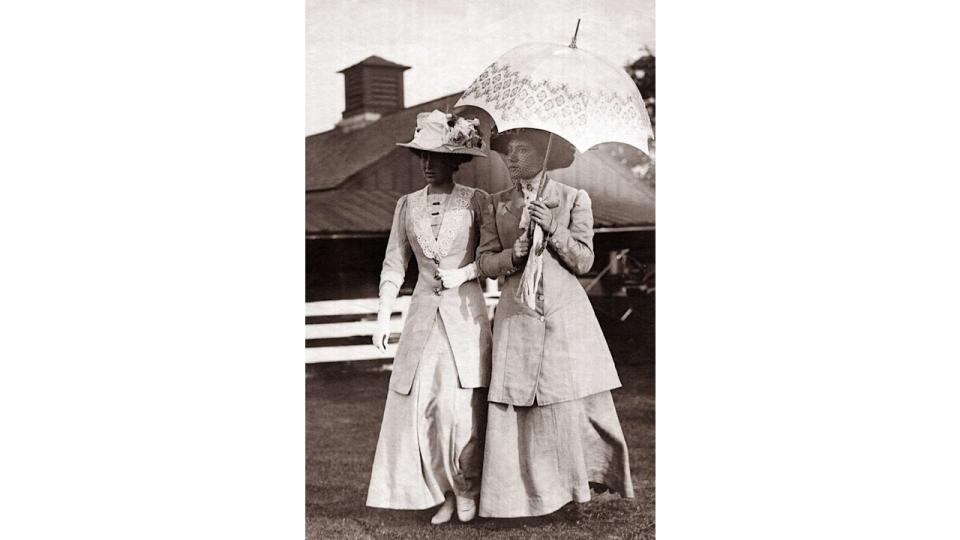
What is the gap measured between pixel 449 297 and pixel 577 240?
0.63 m

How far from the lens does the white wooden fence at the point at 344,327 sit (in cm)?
546

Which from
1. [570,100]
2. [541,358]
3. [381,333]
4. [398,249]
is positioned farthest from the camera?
Result: [398,249]

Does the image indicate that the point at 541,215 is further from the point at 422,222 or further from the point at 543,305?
the point at 422,222

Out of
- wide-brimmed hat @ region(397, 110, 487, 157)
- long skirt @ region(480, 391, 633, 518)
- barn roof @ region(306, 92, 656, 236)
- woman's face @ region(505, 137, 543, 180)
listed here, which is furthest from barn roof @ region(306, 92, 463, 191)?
long skirt @ region(480, 391, 633, 518)

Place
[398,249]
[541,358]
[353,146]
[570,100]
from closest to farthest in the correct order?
[570,100] → [541,358] → [398,249] → [353,146]

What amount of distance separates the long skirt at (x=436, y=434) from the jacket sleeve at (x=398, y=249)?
35 cm

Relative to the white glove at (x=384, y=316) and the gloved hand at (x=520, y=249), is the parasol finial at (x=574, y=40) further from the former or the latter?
the white glove at (x=384, y=316)

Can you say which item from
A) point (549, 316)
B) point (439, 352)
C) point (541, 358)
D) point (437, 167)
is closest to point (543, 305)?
point (549, 316)

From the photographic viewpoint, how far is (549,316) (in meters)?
5.16

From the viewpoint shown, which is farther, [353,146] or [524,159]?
[353,146]

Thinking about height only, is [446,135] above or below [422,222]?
above

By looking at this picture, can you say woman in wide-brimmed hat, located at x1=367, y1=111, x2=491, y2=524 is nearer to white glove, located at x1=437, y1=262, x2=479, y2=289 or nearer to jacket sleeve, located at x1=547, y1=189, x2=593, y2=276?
white glove, located at x1=437, y1=262, x2=479, y2=289

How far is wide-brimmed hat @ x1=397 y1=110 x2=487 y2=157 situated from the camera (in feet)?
17.2

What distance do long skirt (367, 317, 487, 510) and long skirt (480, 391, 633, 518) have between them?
86 mm
